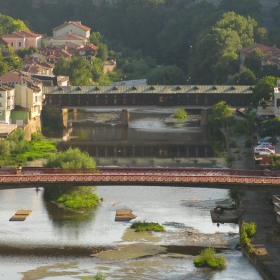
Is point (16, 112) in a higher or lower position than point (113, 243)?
higher

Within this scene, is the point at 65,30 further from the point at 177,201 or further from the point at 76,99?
the point at 177,201

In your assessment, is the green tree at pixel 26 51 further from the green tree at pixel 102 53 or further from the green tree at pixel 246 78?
the green tree at pixel 246 78

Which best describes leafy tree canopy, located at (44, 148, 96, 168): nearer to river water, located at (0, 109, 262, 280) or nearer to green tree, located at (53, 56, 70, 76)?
river water, located at (0, 109, 262, 280)

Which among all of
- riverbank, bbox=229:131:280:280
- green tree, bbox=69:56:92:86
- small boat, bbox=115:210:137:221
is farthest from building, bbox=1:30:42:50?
small boat, bbox=115:210:137:221

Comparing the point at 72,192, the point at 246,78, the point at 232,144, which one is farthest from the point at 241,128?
the point at 72,192

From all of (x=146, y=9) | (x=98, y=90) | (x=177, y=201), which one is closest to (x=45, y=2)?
(x=146, y=9)

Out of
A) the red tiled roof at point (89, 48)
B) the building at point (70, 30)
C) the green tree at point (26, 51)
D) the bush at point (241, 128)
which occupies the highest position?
the building at point (70, 30)

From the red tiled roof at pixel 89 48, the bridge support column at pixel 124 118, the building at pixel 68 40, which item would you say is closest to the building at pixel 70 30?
the building at pixel 68 40
